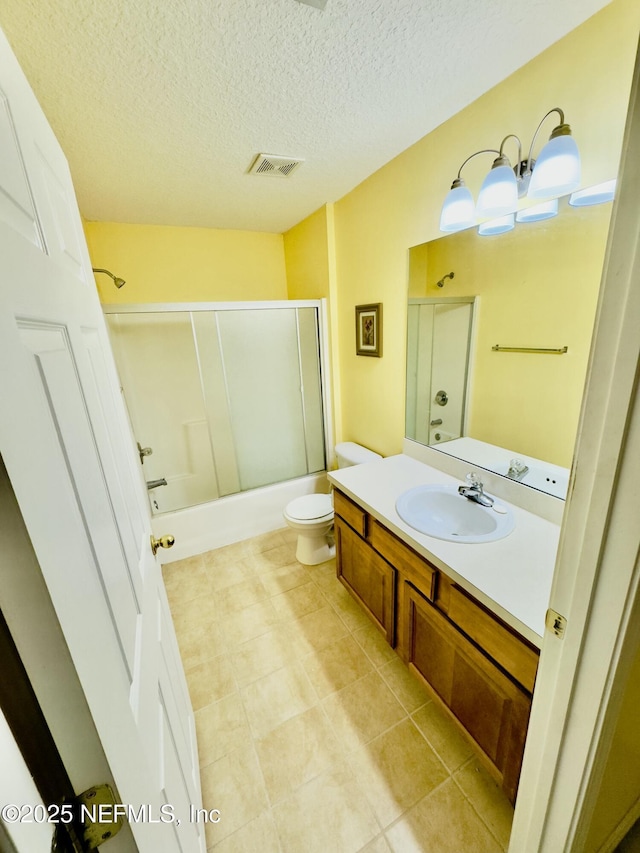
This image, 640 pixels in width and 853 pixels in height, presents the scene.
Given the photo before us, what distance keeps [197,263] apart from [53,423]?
2680 mm

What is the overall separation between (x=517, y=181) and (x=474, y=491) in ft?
3.90

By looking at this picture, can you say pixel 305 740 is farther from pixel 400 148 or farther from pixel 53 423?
pixel 400 148

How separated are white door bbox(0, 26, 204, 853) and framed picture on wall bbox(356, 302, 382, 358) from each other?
1603 mm

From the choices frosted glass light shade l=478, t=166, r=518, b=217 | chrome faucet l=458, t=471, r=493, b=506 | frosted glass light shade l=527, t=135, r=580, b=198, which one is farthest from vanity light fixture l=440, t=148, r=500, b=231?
chrome faucet l=458, t=471, r=493, b=506

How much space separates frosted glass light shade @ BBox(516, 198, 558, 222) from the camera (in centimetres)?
115

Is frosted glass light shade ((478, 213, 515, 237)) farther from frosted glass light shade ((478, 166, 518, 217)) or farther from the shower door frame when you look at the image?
the shower door frame

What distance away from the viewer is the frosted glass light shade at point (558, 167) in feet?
3.26

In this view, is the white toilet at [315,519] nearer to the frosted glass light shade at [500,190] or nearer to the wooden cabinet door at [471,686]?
the wooden cabinet door at [471,686]

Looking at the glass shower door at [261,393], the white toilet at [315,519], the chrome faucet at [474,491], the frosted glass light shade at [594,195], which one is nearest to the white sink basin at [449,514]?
the chrome faucet at [474,491]

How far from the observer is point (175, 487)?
2.61 meters

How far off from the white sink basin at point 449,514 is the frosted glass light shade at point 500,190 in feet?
3.76

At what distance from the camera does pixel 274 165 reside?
1730 millimetres

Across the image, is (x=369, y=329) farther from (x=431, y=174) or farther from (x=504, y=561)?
(x=504, y=561)

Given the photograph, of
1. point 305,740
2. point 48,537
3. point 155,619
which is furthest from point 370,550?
point 48,537
